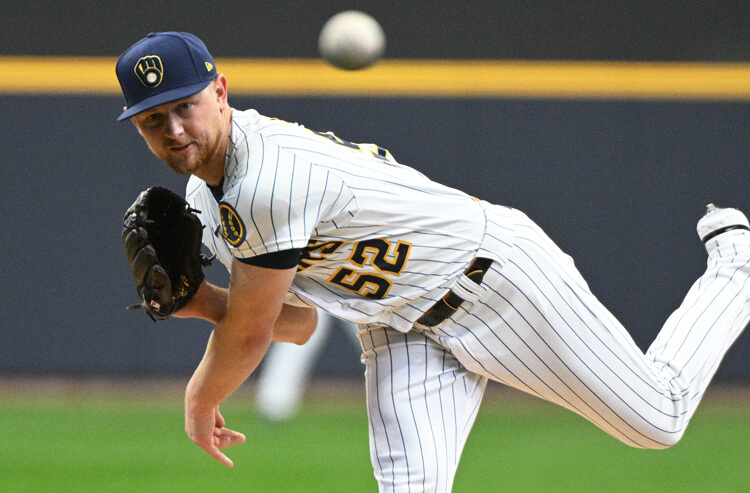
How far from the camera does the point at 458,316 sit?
8.36ft

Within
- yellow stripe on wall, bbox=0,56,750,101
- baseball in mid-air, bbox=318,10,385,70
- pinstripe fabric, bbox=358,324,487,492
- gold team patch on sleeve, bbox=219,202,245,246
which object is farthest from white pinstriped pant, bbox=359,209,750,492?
yellow stripe on wall, bbox=0,56,750,101

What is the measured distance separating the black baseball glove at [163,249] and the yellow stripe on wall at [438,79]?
14.5 feet

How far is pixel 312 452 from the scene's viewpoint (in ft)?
16.3

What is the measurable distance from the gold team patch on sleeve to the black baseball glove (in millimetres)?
294

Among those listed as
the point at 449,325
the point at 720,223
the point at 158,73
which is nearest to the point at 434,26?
Result: the point at 720,223

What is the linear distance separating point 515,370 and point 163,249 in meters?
1.00

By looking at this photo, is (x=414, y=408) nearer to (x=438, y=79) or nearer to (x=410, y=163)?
(x=410, y=163)

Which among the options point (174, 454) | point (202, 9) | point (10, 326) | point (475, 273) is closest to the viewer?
point (475, 273)

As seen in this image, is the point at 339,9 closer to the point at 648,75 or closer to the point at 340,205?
the point at 648,75

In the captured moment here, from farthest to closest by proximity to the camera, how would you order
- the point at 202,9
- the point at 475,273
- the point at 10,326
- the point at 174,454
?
1. the point at 202,9
2. the point at 10,326
3. the point at 174,454
4. the point at 475,273

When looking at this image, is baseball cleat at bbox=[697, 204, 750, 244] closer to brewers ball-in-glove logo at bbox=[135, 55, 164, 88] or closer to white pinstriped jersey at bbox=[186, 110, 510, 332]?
white pinstriped jersey at bbox=[186, 110, 510, 332]

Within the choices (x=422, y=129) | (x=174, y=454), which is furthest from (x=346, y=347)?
(x=174, y=454)

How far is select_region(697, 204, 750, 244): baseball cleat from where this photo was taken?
3018mm

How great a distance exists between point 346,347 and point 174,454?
2142mm
